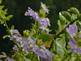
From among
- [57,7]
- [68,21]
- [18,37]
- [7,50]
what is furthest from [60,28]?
[57,7]

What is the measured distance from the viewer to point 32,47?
5.32ft

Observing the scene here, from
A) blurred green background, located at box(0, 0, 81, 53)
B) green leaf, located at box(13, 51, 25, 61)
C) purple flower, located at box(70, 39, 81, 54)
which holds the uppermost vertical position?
blurred green background, located at box(0, 0, 81, 53)

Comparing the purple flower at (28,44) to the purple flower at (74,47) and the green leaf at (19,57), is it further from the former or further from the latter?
the purple flower at (74,47)

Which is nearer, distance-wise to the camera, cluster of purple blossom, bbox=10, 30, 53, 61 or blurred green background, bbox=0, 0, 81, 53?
cluster of purple blossom, bbox=10, 30, 53, 61

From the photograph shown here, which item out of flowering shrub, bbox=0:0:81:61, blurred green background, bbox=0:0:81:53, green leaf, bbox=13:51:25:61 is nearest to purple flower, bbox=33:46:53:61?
flowering shrub, bbox=0:0:81:61

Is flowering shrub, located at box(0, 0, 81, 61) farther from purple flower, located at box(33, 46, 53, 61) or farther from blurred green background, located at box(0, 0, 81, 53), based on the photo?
blurred green background, located at box(0, 0, 81, 53)

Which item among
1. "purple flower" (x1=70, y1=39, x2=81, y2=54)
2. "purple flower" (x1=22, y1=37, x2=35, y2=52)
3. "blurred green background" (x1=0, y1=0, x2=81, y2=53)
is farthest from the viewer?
"blurred green background" (x1=0, y1=0, x2=81, y2=53)

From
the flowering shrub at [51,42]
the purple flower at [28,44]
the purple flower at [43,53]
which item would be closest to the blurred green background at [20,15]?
the flowering shrub at [51,42]

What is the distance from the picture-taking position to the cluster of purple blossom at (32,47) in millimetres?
1536

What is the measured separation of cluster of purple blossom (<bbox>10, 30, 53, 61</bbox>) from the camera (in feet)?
5.04

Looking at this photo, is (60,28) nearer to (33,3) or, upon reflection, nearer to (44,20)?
(44,20)

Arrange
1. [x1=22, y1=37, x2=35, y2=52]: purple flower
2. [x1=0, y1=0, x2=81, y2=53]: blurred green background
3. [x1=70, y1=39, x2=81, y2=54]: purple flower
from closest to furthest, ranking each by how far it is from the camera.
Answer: [x1=70, y1=39, x2=81, y2=54]: purple flower → [x1=22, y1=37, x2=35, y2=52]: purple flower → [x1=0, y1=0, x2=81, y2=53]: blurred green background

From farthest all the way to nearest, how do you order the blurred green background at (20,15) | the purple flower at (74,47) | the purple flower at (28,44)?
1. the blurred green background at (20,15)
2. the purple flower at (28,44)
3. the purple flower at (74,47)

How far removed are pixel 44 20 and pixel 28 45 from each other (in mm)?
239
